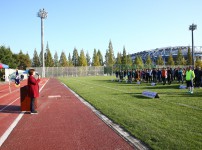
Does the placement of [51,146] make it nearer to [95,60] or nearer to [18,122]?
[18,122]

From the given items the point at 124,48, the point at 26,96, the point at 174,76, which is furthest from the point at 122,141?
the point at 124,48

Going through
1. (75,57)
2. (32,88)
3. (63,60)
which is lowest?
(32,88)

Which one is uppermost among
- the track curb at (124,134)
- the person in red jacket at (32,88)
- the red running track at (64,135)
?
the person in red jacket at (32,88)

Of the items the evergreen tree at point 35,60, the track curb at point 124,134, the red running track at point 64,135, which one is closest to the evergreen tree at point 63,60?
the evergreen tree at point 35,60

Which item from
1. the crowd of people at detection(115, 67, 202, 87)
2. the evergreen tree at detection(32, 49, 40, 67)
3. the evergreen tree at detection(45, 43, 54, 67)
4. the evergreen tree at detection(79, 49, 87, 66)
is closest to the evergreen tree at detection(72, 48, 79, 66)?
the evergreen tree at detection(79, 49, 87, 66)

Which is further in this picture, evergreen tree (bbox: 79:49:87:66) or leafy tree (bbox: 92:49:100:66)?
leafy tree (bbox: 92:49:100:66)

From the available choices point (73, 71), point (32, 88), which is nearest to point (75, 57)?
point (73, 71)

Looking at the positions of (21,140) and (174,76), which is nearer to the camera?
(21,140)

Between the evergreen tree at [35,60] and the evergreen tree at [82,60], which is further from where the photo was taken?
the evergreen tree at [35,60]

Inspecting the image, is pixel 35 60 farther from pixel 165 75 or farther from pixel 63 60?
pixel 165 75

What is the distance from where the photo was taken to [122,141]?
275 inches

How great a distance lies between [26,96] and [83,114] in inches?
118

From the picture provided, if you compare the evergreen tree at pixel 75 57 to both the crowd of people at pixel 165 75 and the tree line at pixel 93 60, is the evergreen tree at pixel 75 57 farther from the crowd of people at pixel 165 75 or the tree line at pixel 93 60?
the crowd of people at pixel 165 75

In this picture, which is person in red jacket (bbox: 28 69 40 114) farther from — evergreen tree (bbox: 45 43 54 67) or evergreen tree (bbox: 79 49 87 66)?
evergreen tree (bbox: 79 49 87 66)
